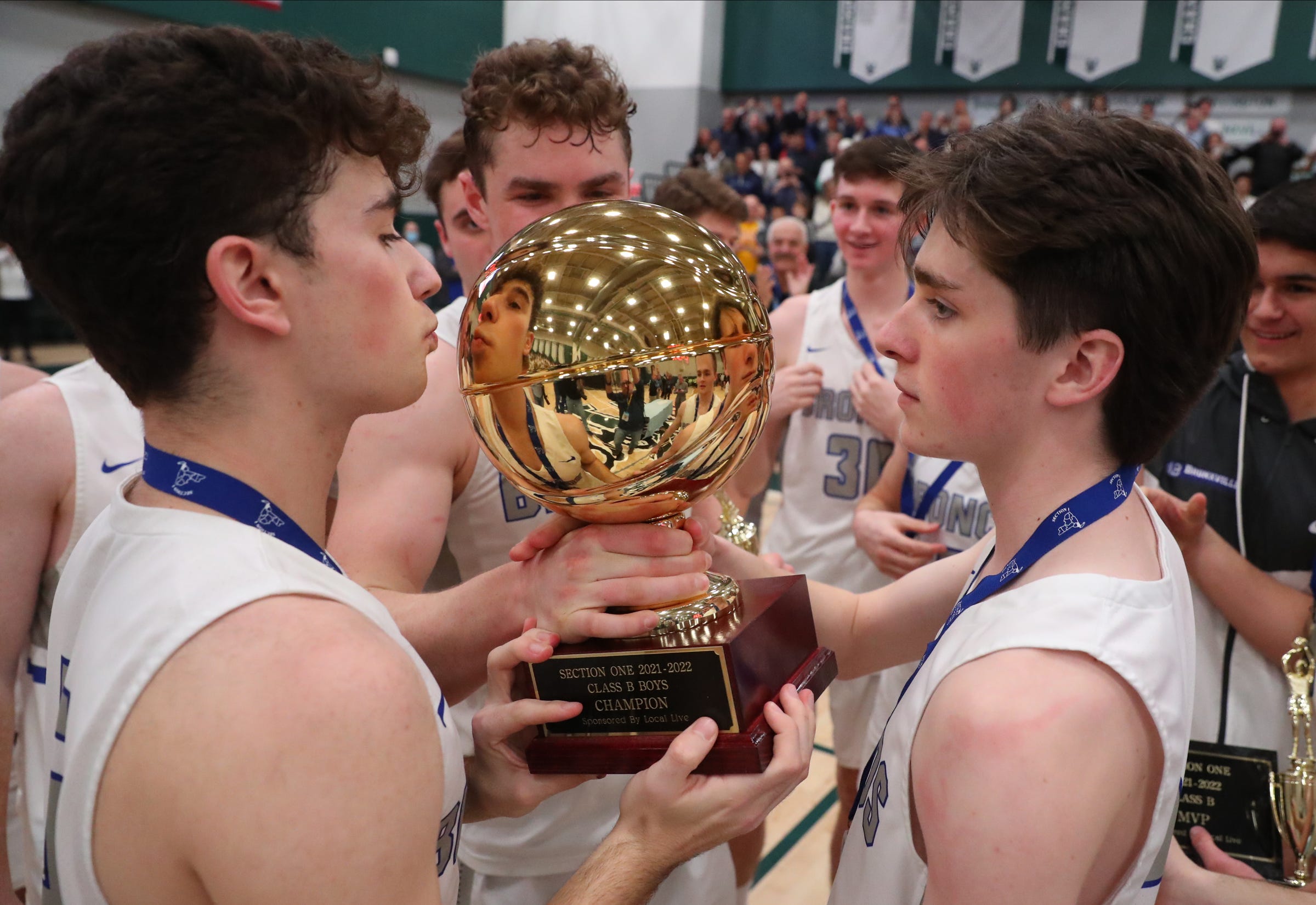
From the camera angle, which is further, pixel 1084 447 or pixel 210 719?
pixel 1084 447

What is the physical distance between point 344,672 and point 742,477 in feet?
9.74

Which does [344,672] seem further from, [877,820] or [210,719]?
[877,820]

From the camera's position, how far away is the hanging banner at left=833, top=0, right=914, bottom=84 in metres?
18.8

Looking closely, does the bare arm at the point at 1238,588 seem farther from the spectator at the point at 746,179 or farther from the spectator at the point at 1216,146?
the spectator at the point at 746,179

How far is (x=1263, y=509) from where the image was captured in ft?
8.07

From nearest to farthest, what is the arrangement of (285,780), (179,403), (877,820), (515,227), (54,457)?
(285,780) < (179,403) < (877,820) < (54,457) < (515,227)

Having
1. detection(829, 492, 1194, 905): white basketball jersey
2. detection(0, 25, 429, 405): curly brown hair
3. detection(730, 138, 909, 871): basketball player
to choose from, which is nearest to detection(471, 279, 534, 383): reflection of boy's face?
detection(0, 25, 429, 405): curly brown hair

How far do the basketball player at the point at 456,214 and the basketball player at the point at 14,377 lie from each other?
4.14ft

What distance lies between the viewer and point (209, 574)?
3.44 ft

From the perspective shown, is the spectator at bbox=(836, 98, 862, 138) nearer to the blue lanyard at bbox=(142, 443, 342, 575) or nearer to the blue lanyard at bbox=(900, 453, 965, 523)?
the blue lanyard at bbox=(900, 453, 965, 523)

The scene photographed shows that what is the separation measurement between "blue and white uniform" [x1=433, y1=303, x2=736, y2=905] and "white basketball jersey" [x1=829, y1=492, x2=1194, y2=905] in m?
0.70

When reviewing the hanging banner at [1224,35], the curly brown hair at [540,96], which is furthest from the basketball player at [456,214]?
the hanging banner at [1224,35]

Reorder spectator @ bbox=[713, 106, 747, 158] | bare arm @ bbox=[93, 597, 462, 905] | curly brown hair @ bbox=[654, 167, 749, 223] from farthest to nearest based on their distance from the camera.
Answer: spectator @ bbox=[713, 106, 747, 158] → curly brown hair @ bbox=[654, 167, 749, 223] → bare arm @ bbox=[93, 597, 462, 905]

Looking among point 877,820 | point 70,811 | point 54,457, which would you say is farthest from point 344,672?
point 54,457
